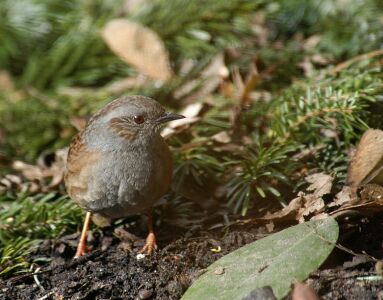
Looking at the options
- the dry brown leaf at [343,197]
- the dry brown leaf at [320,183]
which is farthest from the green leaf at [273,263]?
the dry brown leaf at [320,183]

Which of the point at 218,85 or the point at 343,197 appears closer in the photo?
the point at 343,197

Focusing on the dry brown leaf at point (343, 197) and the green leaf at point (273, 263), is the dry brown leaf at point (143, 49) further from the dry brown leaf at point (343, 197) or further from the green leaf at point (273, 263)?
the green leaf at point (273, 263)

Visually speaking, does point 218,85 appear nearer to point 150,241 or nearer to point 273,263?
point 150,241

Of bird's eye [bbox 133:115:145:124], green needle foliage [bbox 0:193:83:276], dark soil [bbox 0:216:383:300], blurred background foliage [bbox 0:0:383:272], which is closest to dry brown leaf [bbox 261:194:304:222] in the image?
dark soil [bbox 0:216:383:300]

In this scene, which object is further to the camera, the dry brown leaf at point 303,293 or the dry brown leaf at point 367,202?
the dry brown leaf at point 367,202

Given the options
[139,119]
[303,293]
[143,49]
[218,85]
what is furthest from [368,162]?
[143,49]

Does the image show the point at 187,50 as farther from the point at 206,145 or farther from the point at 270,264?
the point at 270,264

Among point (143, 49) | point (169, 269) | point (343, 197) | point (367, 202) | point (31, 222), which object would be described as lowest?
point (31, 222)
